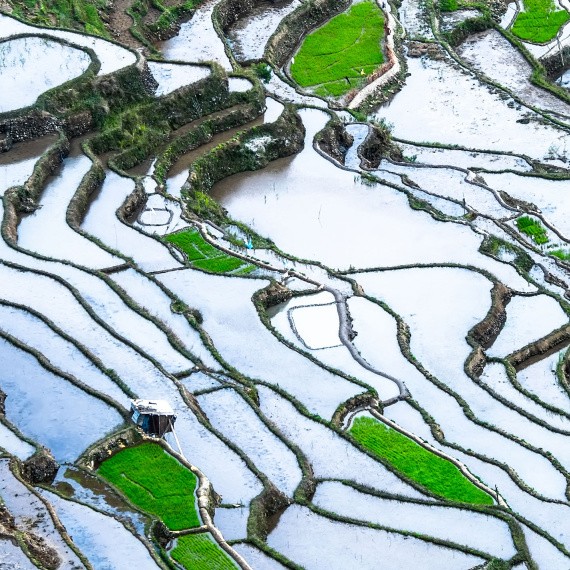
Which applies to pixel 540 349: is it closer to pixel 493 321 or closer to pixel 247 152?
pixel 493 321

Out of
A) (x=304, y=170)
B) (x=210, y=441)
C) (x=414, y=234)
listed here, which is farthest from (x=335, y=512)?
(x=304, y=170)

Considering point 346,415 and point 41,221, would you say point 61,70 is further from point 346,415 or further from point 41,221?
point 346,415

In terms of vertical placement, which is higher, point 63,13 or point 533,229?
point 63,13

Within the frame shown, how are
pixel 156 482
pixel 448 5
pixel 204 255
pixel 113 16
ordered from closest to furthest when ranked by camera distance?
pixel 156 482
pixel 204 255
pixel 113 16
pixel 448 5

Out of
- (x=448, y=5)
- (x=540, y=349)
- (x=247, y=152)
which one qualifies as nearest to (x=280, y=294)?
(x=540, y=349)

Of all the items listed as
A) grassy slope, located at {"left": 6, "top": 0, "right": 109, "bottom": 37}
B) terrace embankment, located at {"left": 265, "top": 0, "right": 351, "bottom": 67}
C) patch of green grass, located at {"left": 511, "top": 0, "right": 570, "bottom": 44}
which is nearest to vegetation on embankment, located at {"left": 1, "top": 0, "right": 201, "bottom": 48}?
grassy slope, located at {"left": 6, "top": 0, "right": 109, "bottom": 37}
